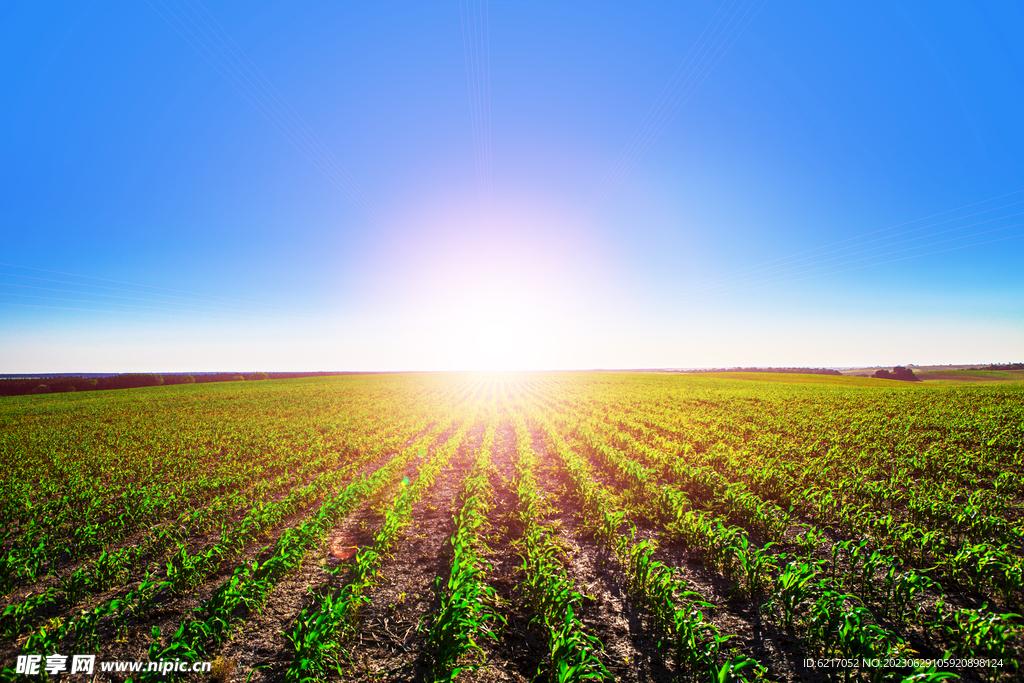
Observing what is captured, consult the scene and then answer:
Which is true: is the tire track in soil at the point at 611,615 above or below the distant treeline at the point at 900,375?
below

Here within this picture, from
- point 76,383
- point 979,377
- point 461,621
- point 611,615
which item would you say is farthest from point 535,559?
point 979,377

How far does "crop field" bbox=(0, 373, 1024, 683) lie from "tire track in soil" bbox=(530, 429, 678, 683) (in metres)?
0.04

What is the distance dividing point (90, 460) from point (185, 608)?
627 inches

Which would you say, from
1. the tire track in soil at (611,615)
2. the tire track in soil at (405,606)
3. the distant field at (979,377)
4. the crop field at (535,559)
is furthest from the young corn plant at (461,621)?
the distant field at (979,377)

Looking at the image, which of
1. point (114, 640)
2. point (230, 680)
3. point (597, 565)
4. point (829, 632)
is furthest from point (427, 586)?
point (829, 632)

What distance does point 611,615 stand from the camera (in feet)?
17.7

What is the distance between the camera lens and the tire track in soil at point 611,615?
438 centimetres

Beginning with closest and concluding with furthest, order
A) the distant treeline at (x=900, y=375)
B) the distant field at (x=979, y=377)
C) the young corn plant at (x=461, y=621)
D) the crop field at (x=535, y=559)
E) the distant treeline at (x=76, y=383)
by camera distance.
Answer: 1. the young corn plant at (x=461, y=621)
2. the crop field at (x=535, y=559)
3. the distant treeline at (x=76, y=383)
4. the distant field at (x=979, y=377)
5. the distant treeline at (x=900, y=375)

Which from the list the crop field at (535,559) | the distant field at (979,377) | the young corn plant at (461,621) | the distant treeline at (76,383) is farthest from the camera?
the distant field at (979,377)

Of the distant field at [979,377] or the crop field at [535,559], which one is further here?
the distant field at [979,377]

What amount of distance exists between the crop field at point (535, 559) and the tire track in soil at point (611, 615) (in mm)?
38

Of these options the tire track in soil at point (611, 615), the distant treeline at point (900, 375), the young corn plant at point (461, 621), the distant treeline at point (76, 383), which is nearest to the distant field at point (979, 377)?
the distant treeline at point (900, 375)

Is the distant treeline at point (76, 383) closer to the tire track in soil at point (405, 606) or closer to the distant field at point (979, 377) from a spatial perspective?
the tire track in soil at point (405, 606)

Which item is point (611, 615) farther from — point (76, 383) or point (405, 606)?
point (76, 383)
